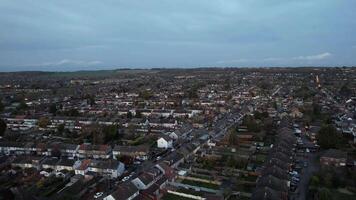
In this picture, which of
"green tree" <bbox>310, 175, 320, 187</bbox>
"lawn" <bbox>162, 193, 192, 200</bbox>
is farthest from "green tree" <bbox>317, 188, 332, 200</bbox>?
"lawn" <bbox>162, 193, 192, 200</bbox>

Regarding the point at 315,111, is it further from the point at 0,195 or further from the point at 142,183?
the point at 0,195

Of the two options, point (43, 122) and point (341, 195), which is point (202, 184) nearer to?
point (341, 195)

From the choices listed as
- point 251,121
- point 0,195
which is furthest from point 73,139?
point 251,121

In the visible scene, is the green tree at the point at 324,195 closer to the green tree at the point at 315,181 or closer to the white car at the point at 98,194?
the green tree at the point at 315,181

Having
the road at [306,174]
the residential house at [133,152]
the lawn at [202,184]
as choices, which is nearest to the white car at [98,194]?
the lawn at [202,184]

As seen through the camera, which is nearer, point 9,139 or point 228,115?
point 9,139

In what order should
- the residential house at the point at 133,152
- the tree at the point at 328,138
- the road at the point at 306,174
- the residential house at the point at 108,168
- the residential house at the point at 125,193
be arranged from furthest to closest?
the tree at the point at 328,138
the residential house at the point at 133,152
the residential house at the point at 108,168
the road at the point at 306,174
the residential house at the point at 125,193

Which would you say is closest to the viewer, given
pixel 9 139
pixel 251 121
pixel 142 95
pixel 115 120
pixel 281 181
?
pixel 281 181

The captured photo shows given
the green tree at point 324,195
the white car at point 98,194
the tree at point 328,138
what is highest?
the tree at point 328,138

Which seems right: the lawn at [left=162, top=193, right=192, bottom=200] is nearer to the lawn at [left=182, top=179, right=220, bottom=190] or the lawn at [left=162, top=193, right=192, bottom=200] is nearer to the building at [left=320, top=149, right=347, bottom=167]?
the lawn at [left=182, top=179, right=220, bottom=190]
